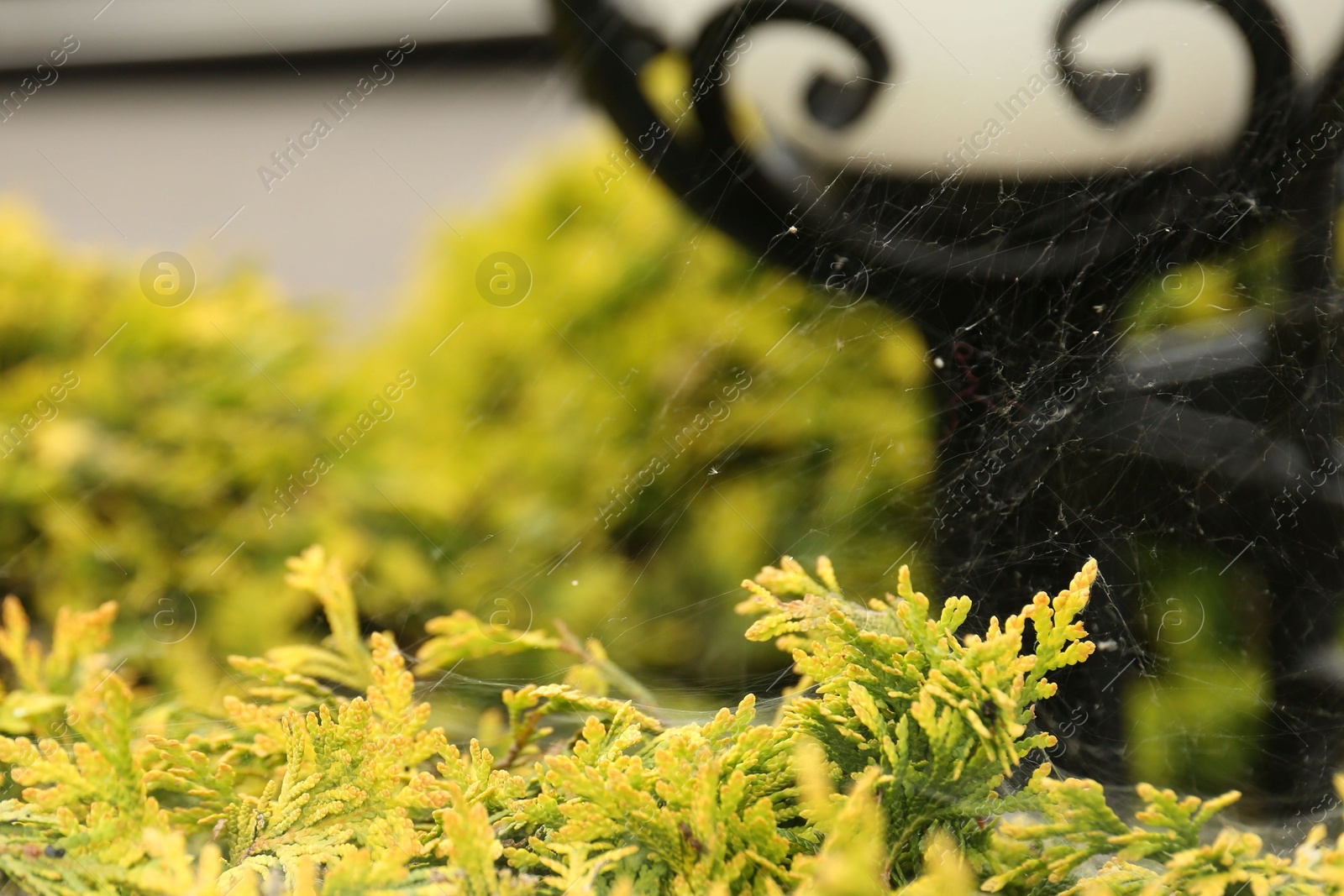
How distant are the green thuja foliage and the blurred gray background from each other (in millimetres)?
1241

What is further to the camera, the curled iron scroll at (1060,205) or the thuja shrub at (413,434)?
the thuja shrub at (413,434)

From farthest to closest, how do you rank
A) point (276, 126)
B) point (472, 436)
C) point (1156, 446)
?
point (276, 126) → point (472, 436) → point (1156, 446)

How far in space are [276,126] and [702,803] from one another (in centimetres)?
296

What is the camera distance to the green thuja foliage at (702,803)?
62 centimetres

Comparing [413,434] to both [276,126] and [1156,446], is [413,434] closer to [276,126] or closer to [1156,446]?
[1156,446]

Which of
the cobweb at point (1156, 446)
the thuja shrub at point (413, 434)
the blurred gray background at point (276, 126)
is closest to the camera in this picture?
the cobweb at point (1156, 446)

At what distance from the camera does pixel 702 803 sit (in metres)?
0.61

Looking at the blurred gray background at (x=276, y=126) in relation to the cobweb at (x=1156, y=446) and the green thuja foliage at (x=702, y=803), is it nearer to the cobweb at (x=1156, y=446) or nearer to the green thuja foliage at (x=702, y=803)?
the cobweb at (x=1156, y=446)

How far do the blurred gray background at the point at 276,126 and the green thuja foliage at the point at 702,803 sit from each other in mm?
1241

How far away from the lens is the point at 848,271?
954 millimetres

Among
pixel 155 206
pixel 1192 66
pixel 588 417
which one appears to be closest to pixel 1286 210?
pixel 1192 66

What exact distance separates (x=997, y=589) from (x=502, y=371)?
1.05 m

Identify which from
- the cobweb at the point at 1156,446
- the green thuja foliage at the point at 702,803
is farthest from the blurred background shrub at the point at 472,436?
the green thuja foliage at the point at 702,803

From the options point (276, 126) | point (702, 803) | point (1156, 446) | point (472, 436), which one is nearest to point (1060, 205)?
point (1156, 446)
